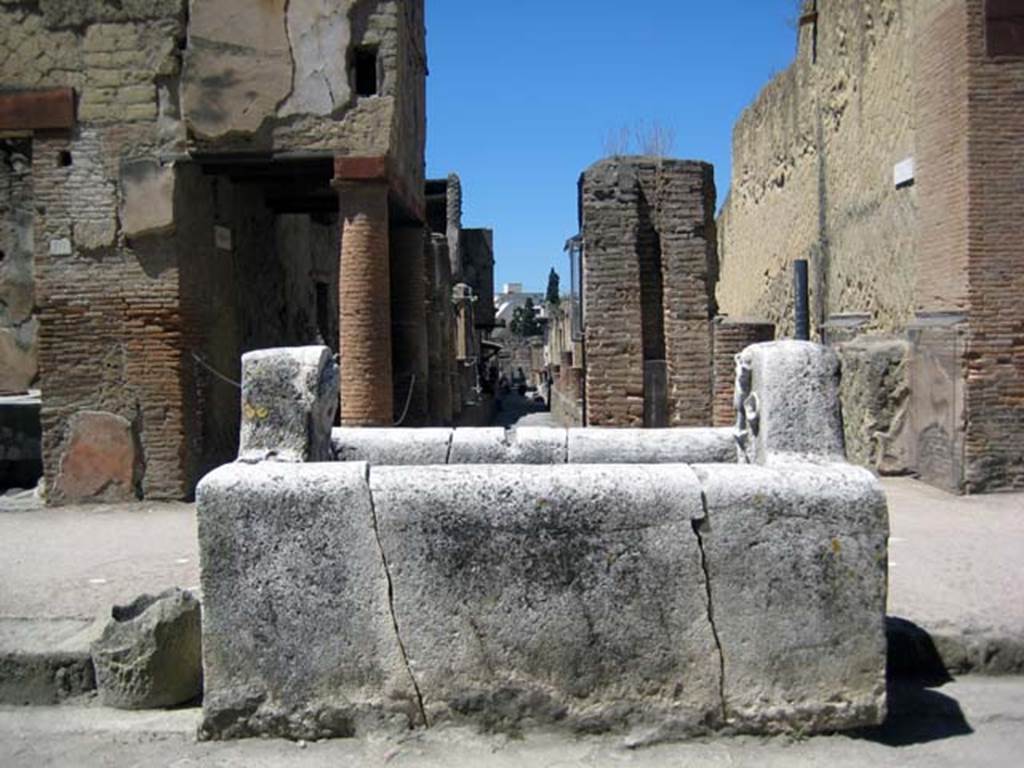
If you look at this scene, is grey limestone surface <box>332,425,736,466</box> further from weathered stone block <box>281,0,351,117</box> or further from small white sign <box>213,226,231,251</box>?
small white sign <box>213,226,231,251</box>

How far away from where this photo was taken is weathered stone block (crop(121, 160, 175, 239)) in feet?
32.7

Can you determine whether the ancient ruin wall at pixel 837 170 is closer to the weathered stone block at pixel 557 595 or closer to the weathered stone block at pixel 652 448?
the weathered stone block at pixel 652 448

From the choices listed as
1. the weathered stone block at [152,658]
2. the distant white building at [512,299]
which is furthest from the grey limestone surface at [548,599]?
the distant white building at [512,299]

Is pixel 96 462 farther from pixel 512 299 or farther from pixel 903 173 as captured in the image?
pixel 512 299

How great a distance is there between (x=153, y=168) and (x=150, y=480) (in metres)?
3.11

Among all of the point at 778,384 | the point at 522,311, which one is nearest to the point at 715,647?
the point at 778,384

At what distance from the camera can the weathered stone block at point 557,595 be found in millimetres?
3564

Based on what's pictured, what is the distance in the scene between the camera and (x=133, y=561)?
23.5 feet

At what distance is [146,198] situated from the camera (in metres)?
9.97

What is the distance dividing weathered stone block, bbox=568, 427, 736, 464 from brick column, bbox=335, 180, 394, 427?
547 centimetres

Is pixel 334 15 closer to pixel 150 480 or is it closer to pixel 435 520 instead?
pixel 150 480

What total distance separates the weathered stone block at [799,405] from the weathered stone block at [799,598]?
1.14 ft

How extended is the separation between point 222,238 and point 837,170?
805cm

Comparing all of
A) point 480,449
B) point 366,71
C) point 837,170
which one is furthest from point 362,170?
point 837,170
